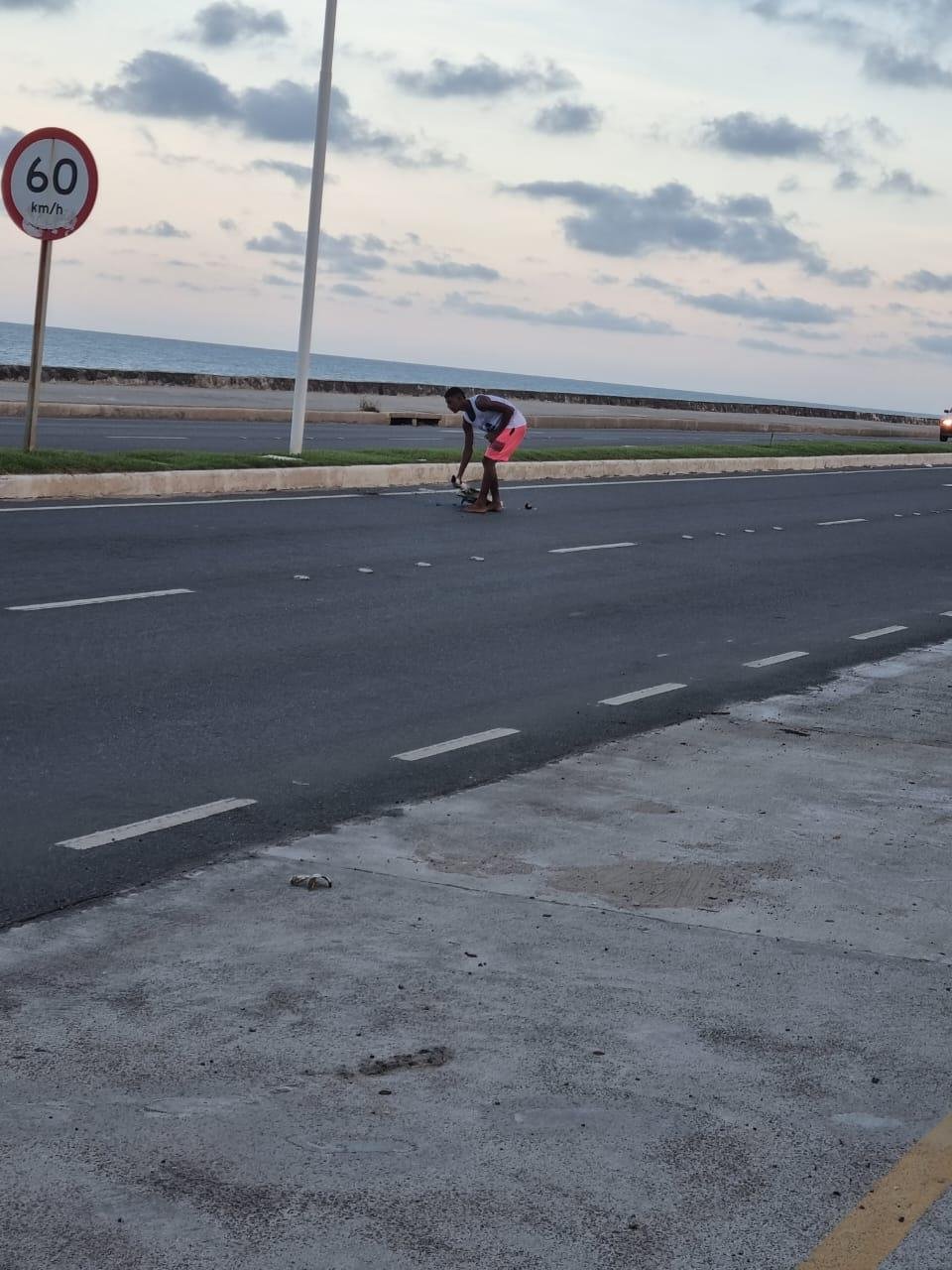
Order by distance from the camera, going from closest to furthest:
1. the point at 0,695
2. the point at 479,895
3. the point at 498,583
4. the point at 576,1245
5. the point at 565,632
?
1. the point at 576,1245
2. the point at 479,895
3. the point at 0,695
4. the point at 565,632
5. the point at 498,583

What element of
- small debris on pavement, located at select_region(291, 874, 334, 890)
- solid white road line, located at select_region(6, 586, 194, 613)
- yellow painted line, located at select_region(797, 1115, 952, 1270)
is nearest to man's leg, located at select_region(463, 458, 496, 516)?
solid white road line, located at select_region(6, 586, 194, 613)

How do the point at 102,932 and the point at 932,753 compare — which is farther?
the point at 932,753

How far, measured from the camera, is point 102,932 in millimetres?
5102

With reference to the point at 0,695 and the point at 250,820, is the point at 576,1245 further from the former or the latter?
the point at 0,695

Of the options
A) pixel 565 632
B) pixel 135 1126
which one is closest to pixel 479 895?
pixel 135 1126

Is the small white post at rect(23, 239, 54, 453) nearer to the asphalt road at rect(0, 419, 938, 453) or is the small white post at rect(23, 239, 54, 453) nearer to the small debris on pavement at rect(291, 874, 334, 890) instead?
the asphalt road at rect(0, 419, 938, 453)

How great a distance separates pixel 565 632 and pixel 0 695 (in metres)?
4.49

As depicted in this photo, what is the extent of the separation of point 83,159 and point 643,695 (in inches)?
386

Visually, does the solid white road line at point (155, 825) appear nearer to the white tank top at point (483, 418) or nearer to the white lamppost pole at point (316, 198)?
the white tank top at point (483, 418)

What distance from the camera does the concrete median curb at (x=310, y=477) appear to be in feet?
56.4

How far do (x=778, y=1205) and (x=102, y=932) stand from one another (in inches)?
92.9

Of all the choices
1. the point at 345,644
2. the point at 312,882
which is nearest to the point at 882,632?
the point at 345,644

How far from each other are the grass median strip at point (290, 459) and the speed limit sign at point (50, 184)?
4.57ft

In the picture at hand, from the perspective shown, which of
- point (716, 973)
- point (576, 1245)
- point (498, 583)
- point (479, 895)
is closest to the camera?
point (576, 1245)
